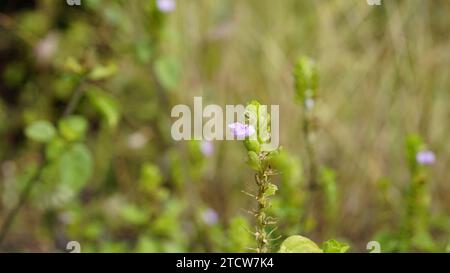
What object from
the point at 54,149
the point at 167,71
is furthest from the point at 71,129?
the point at 167,71

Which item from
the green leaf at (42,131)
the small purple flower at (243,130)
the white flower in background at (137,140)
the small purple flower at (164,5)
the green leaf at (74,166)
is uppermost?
the small purple flower at (164,5)

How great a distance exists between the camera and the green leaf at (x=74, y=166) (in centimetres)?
146

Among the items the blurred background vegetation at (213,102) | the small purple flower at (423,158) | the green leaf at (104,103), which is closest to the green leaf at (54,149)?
the green leaf at (104,103)

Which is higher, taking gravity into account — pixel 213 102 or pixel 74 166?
pixel 213 102

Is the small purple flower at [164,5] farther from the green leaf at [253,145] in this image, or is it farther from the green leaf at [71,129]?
the green leaf at [253,145]

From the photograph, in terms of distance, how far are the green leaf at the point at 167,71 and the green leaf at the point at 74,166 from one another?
288 millimetres

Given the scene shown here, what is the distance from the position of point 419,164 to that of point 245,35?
1.12m

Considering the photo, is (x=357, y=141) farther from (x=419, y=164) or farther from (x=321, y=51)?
(x=419, y=164)

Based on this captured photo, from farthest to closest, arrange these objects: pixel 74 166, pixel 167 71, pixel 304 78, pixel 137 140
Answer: pixel 137 140, pixel 167 71, pixel 74 166, pixel 304 78

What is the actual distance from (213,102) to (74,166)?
31.9 inches

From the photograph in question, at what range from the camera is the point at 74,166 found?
147 cm

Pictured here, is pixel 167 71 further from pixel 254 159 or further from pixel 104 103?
pixel 254 159

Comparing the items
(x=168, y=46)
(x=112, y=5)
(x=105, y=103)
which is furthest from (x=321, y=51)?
(x=105, y=103)

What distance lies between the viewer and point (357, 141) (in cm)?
214
